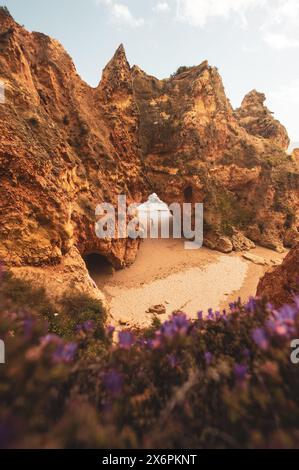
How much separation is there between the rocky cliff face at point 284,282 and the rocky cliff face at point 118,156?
7502mm

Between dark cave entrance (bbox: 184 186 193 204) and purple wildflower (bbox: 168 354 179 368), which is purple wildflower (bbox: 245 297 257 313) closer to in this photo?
purple wildflower (bbox: 168 354 179 368)

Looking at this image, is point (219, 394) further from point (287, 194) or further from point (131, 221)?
point (287, 194)

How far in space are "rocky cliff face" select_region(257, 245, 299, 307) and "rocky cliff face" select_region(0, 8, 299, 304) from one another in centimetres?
750

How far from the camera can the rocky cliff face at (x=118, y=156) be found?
29.7 feet

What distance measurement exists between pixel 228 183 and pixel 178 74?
16.4m

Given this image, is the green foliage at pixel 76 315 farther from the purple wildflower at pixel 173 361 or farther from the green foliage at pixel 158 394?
the purple wildflower at pixel 173 361

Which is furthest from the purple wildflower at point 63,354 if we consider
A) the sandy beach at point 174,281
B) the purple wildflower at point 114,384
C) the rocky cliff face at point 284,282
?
the sandy beach at point 174,281

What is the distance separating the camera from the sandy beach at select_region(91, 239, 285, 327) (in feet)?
42.7

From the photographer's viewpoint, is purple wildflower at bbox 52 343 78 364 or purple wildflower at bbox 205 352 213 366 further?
purple wildflower at bbox 205 352 213 366

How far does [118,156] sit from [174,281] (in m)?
9.74

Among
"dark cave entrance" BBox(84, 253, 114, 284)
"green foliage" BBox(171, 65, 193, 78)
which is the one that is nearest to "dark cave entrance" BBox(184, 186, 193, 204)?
"dark cave entrance" BBox(84, 253, 114, 284)

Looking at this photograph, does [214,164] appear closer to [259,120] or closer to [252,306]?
[259,120]

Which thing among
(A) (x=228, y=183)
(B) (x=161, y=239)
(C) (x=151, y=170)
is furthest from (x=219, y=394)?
(A) (x=228, y=183)
